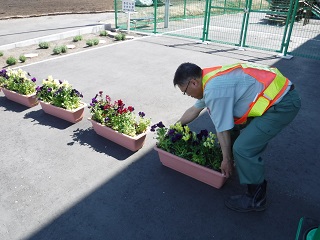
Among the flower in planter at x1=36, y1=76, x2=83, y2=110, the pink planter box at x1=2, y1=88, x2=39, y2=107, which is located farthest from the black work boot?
the pink planter box at x1=2, y1=88, x2=39, y2=107

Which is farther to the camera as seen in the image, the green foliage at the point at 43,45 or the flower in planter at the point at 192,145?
the green foliage at the point at 43,45

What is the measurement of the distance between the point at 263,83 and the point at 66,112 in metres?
3.19

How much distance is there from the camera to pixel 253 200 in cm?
284

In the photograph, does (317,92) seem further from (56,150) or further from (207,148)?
(56,150)

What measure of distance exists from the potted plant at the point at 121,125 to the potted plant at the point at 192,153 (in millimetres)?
478

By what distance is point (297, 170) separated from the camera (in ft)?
11.5

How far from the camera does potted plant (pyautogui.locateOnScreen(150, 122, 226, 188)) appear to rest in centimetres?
307

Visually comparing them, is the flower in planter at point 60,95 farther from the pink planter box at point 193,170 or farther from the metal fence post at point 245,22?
the metal fence post at point 245,22

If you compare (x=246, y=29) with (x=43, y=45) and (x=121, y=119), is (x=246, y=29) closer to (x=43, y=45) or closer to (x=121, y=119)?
(x=121, y=119)

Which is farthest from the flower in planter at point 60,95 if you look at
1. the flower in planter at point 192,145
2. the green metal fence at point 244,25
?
the green metal fence at point 244,25

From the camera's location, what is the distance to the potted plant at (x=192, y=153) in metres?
3.07

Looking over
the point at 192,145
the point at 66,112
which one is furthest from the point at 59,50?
the point at 192,145

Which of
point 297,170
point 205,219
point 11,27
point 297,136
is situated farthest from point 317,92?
point 11,27

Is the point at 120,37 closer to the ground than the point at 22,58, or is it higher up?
higher up
